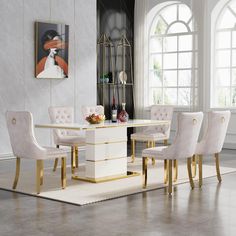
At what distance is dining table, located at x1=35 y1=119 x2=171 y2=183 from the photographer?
6285 mm

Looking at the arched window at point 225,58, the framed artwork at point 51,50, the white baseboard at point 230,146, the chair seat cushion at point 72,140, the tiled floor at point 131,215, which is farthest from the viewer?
the arched window at point 225,58

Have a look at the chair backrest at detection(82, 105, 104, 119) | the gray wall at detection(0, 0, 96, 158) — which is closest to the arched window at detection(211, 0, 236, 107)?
the gray wall at detection(0, 0, 96, 158)

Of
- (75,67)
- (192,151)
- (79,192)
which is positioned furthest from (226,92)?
(79,192)

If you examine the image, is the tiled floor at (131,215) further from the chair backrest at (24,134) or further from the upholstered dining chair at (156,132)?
the upholstered dining chair at (156,132)

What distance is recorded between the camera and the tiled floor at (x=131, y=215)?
13.4 feet

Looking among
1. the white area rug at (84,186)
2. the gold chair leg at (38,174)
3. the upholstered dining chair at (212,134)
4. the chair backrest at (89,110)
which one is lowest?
the white area rug at (84,186)

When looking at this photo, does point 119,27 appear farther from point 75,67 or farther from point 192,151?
point 192,151

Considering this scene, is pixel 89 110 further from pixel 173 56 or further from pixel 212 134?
pixel 173 56

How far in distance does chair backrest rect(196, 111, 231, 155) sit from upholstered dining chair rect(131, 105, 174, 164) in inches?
68.5

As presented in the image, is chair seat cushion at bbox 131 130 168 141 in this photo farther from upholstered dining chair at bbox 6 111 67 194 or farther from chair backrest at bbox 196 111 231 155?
upholstered dining chair at bbox 6 111 67 194

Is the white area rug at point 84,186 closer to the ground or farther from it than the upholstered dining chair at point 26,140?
closer to the ground

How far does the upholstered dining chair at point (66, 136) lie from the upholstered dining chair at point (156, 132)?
0.90 m

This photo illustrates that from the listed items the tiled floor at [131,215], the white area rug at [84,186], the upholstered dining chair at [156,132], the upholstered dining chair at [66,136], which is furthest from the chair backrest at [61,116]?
the tiled floor at [131,215]

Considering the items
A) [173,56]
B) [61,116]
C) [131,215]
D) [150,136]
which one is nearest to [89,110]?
[61,116]
